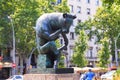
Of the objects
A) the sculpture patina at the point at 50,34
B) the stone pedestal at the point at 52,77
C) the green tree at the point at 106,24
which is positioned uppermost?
the green tree at the point at 106,24

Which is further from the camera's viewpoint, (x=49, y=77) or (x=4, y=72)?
(x=4, y=72)

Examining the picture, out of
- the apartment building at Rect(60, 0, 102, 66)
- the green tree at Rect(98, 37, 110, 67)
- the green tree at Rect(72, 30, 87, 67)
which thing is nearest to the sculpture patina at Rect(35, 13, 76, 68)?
the green tree at Rect(72, 30, 87, 67)

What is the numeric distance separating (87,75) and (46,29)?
285 inches

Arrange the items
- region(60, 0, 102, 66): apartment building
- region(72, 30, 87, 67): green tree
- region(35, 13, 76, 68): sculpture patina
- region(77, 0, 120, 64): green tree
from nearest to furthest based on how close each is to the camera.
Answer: region(35, 13, 76, 68): sculpture patina, region(72, 30, 87, 67): green tree, region(77, 0, 120, 64): green tree, region(60, 0, 102, 66): apartment building

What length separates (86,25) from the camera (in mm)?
60281

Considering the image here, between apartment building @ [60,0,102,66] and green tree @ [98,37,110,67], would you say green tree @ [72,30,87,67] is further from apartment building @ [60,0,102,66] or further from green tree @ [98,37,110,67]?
apartment building @ [60,0,102,66]

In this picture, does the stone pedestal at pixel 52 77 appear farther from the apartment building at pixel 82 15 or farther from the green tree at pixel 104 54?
the apartment building at pixel 82 15

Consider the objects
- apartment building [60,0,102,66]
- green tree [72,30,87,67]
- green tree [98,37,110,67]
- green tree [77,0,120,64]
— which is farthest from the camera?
apartment building [60,0,102,66]

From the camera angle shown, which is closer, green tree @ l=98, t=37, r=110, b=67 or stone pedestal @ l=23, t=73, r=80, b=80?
stone pedestal @ l=23, t=73, r=80, b=80

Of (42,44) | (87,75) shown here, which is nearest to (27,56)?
(87,75)

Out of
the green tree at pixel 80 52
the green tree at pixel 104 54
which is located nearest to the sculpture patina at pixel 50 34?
the green tree at pixel 80 52

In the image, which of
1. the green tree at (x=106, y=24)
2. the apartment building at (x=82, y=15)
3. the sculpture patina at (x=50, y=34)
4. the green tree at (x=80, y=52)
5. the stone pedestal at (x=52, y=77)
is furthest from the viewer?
the apartment building at (x=82, y=15)

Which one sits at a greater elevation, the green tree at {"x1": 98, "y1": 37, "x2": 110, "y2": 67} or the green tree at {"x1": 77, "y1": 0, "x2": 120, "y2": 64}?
the green tree at {"x1": 77, "y1": 0, "x2": 120, "y2": 64}

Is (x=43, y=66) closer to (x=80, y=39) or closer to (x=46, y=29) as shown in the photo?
(x=46, y=29)
